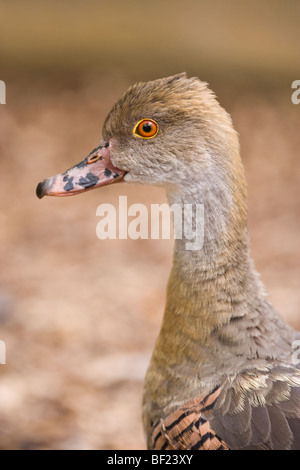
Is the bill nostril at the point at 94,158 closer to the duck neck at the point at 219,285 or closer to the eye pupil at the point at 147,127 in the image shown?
the eye pupil at the point at 147,127

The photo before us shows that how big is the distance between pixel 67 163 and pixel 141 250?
147 cm

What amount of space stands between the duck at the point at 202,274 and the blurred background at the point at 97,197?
1151 millimetres

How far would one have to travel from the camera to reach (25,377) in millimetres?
3650

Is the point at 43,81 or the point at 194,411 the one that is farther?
the point at 43,81

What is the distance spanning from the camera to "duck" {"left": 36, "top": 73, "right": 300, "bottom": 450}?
7.16ft

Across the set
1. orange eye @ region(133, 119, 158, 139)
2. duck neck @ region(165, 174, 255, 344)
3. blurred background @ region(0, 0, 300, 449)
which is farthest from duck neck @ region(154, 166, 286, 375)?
blurred background @ region(0, 0, 300, 449)

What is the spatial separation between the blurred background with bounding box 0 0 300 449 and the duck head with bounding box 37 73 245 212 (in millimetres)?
1531

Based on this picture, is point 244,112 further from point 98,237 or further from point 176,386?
point 176,386

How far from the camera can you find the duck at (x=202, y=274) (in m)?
2.18

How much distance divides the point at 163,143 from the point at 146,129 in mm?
82

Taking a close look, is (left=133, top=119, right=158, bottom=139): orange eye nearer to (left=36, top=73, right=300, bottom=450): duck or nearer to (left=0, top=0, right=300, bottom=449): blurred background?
(left=36, top=73, right=300, bottom=450): duck

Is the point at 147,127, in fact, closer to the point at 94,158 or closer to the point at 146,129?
the point at 146,129

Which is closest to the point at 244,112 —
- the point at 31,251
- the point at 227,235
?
the point at 31,251

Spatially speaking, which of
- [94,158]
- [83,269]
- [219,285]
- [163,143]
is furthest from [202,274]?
[83,269]
